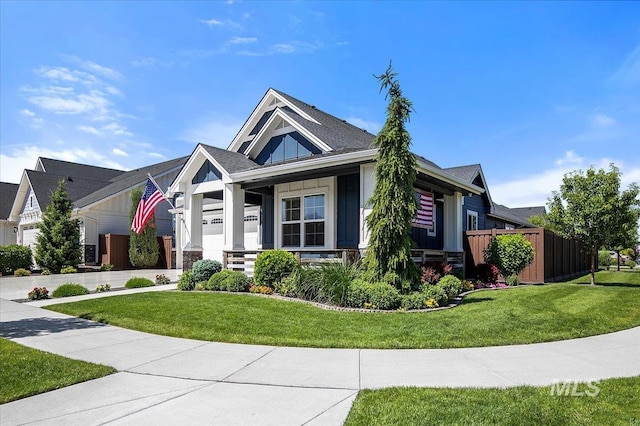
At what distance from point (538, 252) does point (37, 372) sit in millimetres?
16607

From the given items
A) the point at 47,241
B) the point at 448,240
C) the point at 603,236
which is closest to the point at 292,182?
the point at 448,240

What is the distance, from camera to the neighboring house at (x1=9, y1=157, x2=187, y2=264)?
26609mm

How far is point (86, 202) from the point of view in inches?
1098

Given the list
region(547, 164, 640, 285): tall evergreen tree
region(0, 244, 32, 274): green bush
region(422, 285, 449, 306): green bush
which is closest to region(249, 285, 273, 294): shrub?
region(422, 285, 449, 306): green bush

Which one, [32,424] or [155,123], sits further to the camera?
[155,123]

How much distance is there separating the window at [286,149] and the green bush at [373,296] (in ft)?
23.1

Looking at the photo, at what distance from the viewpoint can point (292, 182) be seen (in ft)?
51.2

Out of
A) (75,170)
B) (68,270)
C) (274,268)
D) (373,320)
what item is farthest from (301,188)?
(75,170)

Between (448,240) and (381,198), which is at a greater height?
(381,198)

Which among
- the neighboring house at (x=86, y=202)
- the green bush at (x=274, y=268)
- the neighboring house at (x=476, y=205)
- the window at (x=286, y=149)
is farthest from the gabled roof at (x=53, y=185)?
the neighboring house at (x=476, y=205)

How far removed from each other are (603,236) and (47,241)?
1092 inches

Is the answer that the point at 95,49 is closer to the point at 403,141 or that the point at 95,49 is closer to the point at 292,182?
the point at 292,182

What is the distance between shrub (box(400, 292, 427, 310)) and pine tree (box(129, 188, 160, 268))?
799 inches

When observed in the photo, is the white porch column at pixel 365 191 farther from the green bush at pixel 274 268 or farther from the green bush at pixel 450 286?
the green bush at pixel 450 286
